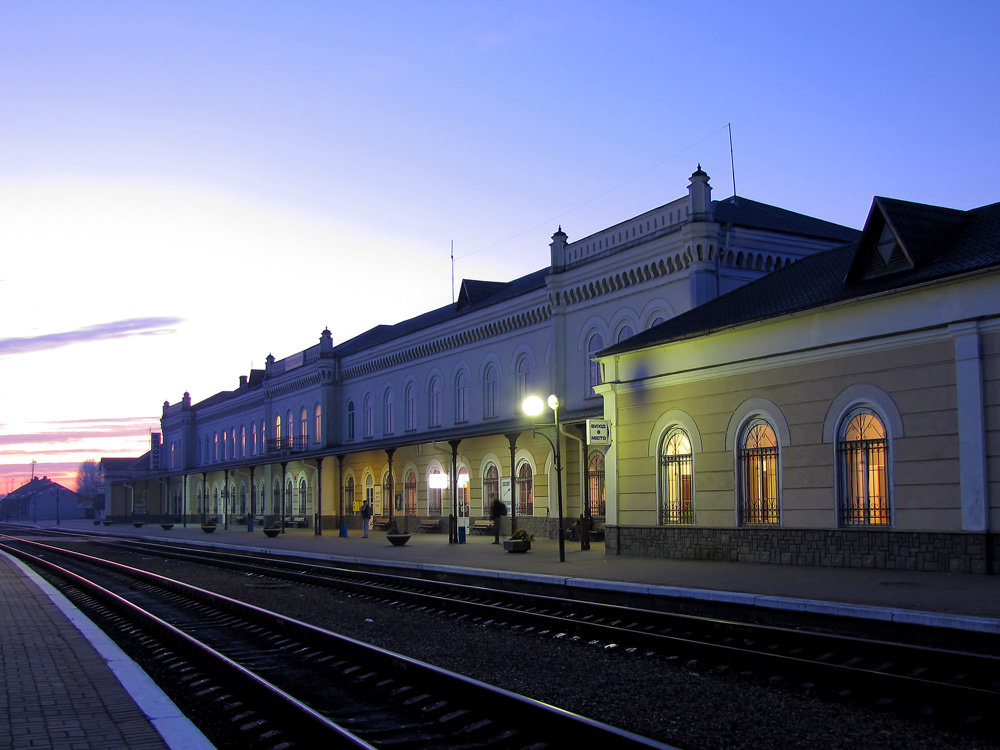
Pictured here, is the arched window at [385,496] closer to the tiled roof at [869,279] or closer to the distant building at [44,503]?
the tiled roof at [869,279]

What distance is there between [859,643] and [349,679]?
4662mm

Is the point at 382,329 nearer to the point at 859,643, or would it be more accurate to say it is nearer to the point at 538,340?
the point at 538,340

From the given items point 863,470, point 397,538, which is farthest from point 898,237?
point 397,538

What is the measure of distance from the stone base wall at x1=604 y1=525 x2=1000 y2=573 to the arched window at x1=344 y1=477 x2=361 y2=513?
1070 inches

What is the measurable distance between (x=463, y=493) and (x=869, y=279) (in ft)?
72.4

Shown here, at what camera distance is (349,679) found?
29.6ft

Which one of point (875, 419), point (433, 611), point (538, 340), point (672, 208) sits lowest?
point (433, 611)

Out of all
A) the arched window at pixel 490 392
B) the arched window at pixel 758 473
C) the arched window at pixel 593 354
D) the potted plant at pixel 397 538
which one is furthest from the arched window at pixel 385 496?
the arched window at pixel 758 473

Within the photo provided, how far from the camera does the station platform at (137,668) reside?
6727 millimetres

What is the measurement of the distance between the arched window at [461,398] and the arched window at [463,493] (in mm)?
2012

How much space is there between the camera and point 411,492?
133 ft

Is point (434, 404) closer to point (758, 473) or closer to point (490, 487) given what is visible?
point (490, 487)

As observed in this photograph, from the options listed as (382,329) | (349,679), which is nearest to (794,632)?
(349,679)

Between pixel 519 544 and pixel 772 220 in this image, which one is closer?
pixel 519 544
